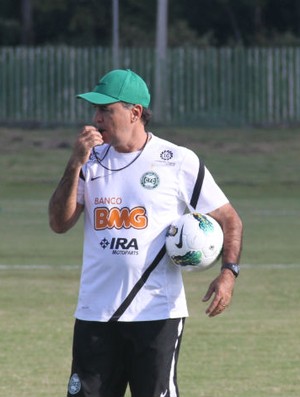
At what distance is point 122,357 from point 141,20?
152 ft

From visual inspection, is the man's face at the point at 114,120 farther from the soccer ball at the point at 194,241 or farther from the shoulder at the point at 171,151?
the soccer ball at the point at 194,241

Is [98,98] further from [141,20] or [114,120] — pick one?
[141,20]

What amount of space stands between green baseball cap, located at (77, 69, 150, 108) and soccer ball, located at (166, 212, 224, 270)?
1.89 feet

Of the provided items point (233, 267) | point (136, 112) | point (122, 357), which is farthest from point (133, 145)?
point (122, 357)

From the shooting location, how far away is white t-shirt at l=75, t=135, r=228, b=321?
6.62 metres

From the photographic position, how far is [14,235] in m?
21.9

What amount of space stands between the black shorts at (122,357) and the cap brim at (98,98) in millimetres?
997

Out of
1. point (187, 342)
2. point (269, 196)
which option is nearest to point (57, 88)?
point (269, 196)

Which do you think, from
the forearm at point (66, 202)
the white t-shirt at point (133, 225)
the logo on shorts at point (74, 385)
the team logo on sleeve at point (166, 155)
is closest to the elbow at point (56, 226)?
the forearm at point (66, 202)

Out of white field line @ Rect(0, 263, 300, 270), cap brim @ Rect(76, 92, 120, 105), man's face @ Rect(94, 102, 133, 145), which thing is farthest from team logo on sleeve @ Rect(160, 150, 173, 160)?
white field line @ Rect(0, 263, 300, 270)

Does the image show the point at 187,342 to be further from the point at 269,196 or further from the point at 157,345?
the point at 269,196

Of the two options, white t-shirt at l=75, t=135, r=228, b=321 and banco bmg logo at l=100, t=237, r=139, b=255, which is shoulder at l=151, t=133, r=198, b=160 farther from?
banco bmg logo at l=100, t=237, r=139, b=255

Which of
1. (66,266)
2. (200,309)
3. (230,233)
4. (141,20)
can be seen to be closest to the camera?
(230,233)

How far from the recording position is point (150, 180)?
6.64 m
